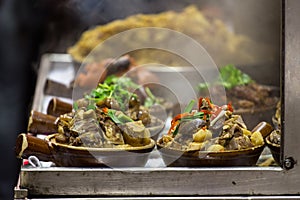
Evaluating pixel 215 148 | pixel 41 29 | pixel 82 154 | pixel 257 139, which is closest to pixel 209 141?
pixel 215 148

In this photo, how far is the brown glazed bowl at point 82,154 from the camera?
2.44 metres

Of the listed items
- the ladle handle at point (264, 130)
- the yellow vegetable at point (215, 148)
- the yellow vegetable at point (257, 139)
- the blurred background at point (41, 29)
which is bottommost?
the yellow vegetable at point (215, 148)

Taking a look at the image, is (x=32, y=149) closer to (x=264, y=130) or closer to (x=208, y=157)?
(x=208, y=157)

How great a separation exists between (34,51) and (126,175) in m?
3.06

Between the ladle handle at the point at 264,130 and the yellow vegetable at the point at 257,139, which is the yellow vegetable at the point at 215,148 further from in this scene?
the ladle handle at the point at 264,130

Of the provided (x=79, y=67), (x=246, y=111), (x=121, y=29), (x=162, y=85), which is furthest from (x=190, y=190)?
(x=121, y=29)

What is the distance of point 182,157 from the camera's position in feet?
8.06

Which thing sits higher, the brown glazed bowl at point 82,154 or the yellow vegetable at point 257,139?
the yellow vegetable at point 257,139

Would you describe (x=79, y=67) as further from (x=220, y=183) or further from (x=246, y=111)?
(x=220, y=183)

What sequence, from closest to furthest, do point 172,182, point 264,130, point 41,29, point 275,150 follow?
1. point 172,182
2. point 275,150
3. point 264,130
4. point 41,29

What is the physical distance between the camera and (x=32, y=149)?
2.56m

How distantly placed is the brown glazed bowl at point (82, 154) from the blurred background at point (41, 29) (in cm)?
208

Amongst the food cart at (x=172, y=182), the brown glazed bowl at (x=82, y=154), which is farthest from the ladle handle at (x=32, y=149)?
the food cart at (x=172, y=182)

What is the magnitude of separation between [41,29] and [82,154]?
3129 millimetres
